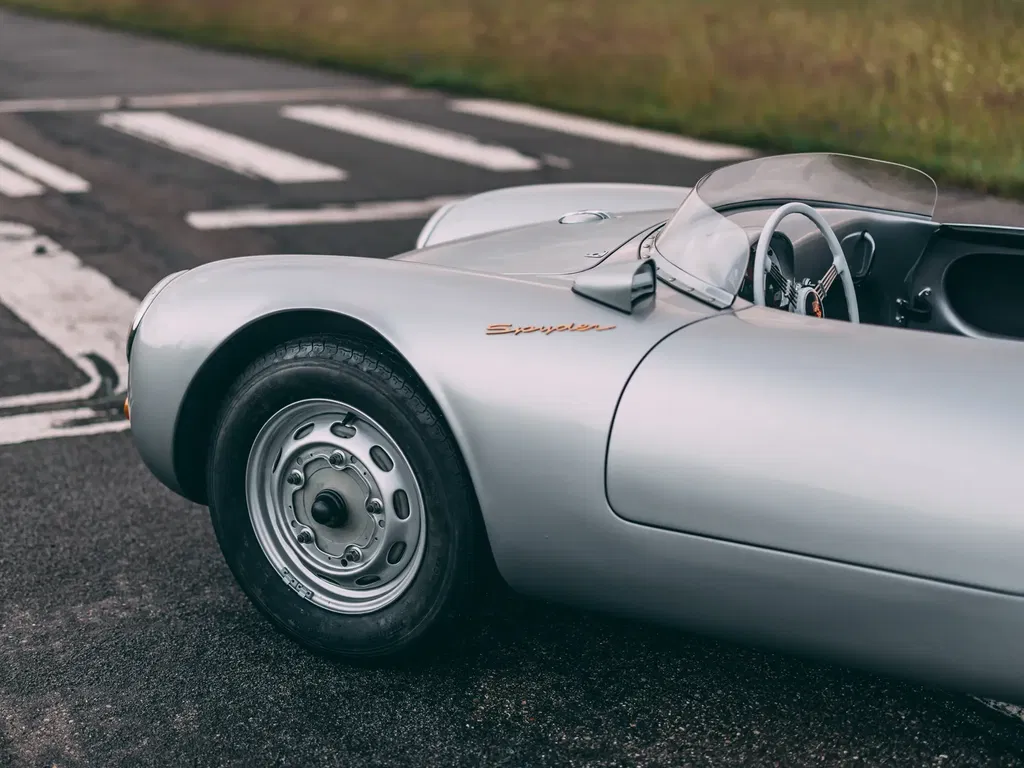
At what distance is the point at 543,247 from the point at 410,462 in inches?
31.3

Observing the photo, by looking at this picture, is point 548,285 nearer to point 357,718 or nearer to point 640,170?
point 357,718

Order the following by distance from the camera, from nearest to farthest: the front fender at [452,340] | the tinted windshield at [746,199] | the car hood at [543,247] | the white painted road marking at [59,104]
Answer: the front fender at [452,340] < the tinted windshield at [746,199] < the car hood at [543,247] < the white painted road marking at [59,104]

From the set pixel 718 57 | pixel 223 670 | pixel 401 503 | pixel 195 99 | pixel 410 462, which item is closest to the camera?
pixel 410 462

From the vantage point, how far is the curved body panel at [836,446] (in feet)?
7.86

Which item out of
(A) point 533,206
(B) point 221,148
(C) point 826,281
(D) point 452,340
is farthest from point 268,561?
(B) point 221,148

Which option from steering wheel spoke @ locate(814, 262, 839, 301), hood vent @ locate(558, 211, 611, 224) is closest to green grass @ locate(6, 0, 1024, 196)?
hood vent @ locate(558, 211, 611, 224)

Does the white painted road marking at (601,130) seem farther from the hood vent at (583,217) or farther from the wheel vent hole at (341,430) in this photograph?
the wheel vent hole at (341,430)

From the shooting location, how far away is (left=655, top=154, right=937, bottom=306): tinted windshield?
3.02m

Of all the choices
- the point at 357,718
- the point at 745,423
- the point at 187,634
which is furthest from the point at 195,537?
the point at 745,423

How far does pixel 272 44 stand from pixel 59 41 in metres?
2.83

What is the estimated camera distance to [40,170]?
357 inches

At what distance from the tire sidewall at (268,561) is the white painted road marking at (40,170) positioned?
5896mm

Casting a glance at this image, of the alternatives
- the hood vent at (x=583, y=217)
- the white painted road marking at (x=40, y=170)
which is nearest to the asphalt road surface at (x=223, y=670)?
the hood vent at (x=583, y=217)

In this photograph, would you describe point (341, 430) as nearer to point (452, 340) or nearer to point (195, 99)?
point (452, 340)
